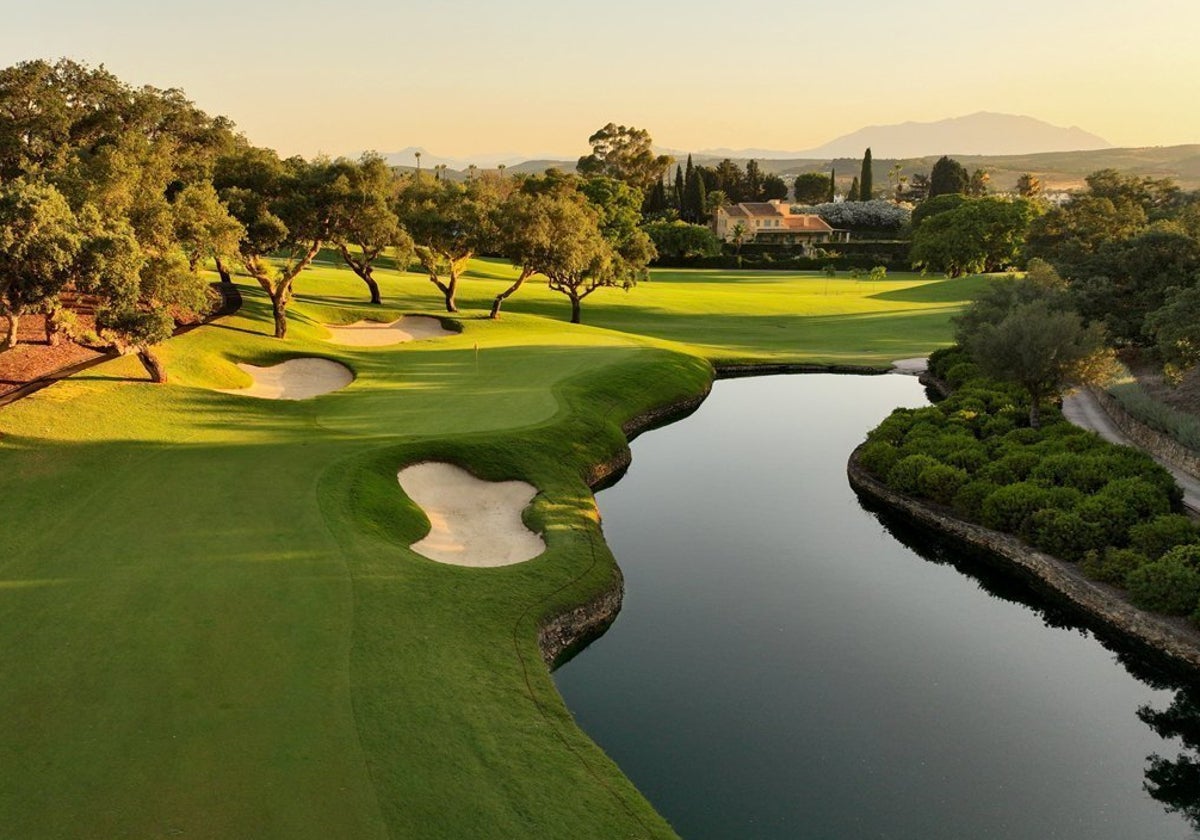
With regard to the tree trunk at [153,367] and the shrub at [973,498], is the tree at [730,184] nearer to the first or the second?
the shrub at [973,498]

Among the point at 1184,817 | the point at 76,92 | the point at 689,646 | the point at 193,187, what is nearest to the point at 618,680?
the point at 689,646

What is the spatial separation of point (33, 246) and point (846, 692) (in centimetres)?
2488

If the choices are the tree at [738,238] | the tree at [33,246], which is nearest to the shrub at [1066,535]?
the tree at [33,246]

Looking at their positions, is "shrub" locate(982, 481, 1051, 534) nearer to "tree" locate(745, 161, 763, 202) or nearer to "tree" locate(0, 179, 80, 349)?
"tree" locate(0, 179, 80, 349)

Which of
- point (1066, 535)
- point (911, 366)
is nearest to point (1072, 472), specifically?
point (1066, 535)

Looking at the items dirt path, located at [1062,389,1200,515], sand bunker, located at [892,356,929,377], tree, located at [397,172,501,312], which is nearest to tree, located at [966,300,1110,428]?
dirt path, located at [1062,389,1200,515]

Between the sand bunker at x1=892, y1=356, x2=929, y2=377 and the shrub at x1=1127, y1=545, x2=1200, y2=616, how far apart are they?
104 ft

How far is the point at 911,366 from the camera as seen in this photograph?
53750 mm

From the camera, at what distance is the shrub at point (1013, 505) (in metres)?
26.5

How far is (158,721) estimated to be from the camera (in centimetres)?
1345

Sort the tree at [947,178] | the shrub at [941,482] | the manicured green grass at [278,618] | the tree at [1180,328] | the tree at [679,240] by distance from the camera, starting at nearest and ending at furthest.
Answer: the manicured green grass at [278,618]
the shrub at [941,482]
the tree at [1180,328]
the tree at [679,240]
the tree at [947,178]

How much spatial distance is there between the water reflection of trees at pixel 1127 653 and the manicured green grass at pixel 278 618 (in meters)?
11.0

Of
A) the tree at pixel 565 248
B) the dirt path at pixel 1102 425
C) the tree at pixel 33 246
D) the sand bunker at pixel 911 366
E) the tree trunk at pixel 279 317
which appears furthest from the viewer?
the tree at pixel 565 248

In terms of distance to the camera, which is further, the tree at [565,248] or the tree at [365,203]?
the tree at [565,248]
